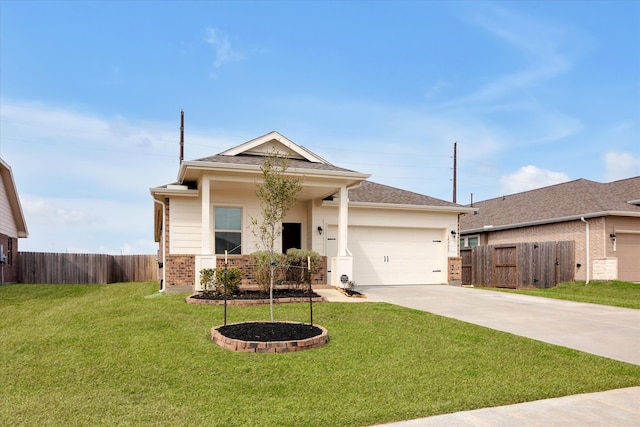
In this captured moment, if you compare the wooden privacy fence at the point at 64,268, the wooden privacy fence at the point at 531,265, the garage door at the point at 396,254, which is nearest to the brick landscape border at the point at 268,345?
the garage door at the point at 396,254

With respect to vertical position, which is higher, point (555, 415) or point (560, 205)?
point (560, 205)

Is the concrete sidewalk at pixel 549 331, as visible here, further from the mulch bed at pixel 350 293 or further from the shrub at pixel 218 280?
the shrub at pixel 218 280

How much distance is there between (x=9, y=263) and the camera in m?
20.9

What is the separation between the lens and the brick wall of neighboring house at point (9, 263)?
20.0 meters

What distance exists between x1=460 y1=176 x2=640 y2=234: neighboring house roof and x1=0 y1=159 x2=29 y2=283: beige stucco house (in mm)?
22747

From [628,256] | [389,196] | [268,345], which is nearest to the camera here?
[268,345]

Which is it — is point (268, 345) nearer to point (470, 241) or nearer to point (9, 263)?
point (9, 263)

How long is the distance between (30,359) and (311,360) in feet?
13.0

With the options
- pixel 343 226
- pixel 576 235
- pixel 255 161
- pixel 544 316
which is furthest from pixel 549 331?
pixel 576 235

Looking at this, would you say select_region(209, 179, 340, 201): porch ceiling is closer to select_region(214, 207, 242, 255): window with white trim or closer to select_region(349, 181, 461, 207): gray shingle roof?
select_region(214, 207, 242, 255): window with white trim

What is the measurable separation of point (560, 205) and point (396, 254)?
9.63 m

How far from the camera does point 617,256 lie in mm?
18719

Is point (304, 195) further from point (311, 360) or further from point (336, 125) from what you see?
point (311, 360)

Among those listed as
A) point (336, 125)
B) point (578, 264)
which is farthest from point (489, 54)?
point (578, 264)
